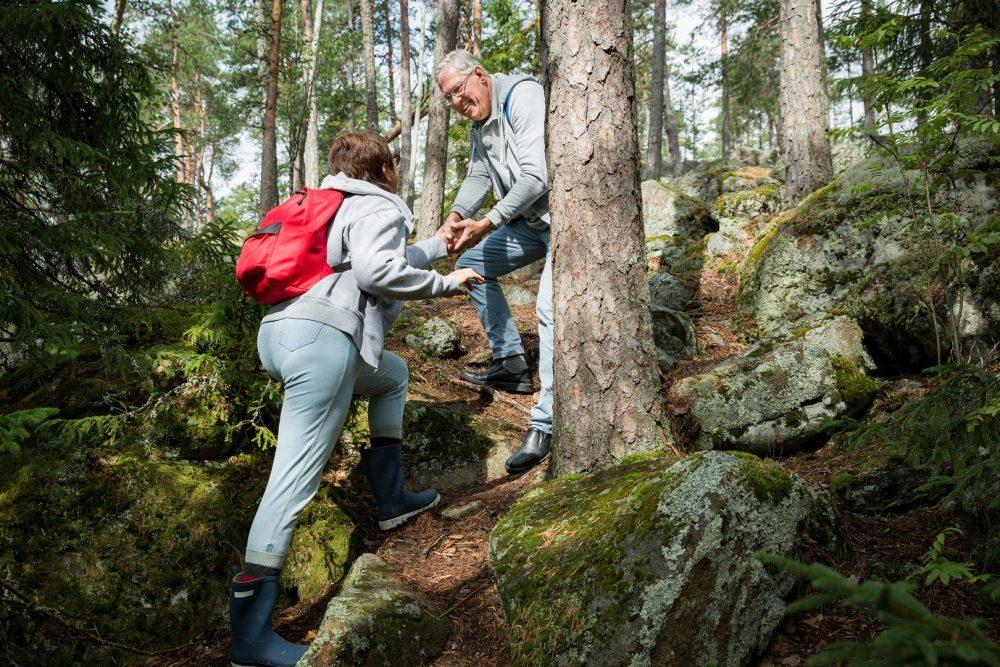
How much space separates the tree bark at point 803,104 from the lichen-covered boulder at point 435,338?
17.5 ft

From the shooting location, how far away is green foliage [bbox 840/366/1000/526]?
2189mm

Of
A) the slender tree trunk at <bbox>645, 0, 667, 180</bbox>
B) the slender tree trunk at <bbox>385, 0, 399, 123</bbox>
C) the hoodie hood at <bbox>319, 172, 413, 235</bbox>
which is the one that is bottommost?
the hoodie hood at <bbox>319, 172, 413, 235</bbox>

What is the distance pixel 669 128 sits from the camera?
2630 cm

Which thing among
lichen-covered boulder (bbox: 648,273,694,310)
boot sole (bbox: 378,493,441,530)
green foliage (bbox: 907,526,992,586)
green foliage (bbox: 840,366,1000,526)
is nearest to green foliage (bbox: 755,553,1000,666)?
green foliage (bbox: 907,526,992,586)

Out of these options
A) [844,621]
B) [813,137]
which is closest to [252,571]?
[844,621]

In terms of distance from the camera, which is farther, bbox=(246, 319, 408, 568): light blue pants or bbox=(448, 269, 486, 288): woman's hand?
bbox=(448, 269, 486, 288): woman's hand

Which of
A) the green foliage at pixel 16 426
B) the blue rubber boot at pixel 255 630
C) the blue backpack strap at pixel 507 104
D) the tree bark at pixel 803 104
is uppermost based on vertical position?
the tree bark at pixel 803 104

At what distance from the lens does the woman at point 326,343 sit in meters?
2.38

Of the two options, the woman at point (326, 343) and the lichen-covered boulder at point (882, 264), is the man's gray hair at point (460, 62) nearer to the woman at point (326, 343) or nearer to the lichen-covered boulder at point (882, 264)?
the woman at point (326, 343)

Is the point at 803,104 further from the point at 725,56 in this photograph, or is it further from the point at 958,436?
the point at 725,56

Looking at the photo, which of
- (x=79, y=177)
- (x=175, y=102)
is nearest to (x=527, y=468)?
(x=79, y=177)

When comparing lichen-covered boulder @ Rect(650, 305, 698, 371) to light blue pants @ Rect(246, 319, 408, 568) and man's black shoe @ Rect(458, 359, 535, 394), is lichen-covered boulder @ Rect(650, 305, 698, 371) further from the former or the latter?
light blue pants @ Rect(246, 319, 408, 568)

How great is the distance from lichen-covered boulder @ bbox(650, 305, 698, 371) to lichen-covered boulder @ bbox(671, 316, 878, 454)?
114 centimetres

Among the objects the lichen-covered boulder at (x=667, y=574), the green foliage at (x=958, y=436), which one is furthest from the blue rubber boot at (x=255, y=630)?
the green foliage at (x=958, y=436)
